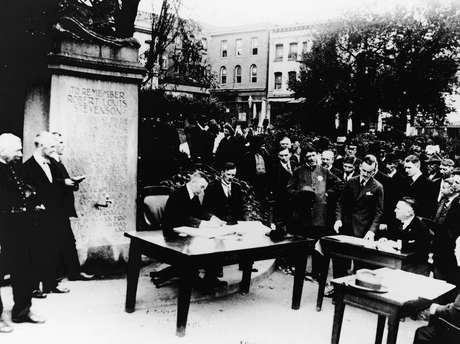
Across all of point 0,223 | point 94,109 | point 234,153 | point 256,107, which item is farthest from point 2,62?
point 256,107

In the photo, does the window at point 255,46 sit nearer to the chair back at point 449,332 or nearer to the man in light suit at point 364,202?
the man in light suit at point 364,202

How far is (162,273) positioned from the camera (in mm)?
6879

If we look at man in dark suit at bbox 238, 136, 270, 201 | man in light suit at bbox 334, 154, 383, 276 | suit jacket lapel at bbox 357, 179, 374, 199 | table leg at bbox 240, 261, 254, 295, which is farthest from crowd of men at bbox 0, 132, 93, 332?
man in dark suit at bbox 238, 136, 270, 201

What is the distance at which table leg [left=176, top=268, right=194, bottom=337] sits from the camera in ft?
17.0

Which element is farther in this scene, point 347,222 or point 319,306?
point 347,222

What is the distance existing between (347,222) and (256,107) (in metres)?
47.5

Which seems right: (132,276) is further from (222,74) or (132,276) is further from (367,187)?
(222,74)

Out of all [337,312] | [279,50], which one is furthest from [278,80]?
[337,312]

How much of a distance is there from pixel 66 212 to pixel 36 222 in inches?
23.3

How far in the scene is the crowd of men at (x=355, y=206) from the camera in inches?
238

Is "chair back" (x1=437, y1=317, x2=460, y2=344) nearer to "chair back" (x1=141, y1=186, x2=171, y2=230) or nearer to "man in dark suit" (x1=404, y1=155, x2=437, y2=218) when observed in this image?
"man in dark suit" (x1=404, y1=155, x2=437, y2=218)

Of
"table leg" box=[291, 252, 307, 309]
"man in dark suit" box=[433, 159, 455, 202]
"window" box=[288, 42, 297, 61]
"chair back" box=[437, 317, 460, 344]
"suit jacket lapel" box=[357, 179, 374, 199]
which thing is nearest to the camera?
"chair back" box=[437, 317, 460, 344]

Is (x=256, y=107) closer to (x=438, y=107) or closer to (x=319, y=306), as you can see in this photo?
(x=438, y=107)

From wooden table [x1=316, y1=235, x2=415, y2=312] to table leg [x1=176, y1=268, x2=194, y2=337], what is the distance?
195 cm
